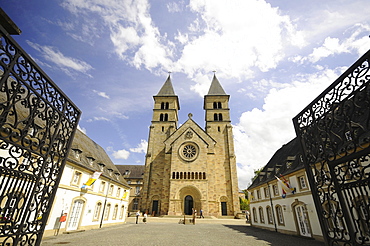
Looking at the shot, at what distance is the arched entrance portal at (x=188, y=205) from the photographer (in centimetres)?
3169

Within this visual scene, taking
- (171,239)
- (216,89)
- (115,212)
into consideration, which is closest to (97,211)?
(115,212)

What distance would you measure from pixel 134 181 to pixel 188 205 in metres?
19.2

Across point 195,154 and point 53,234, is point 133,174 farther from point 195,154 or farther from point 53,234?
point 53,234

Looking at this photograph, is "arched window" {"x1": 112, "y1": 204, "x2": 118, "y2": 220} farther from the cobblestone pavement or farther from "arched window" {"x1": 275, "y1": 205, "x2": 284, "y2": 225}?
"arched window" {"x1": 275, "y1": 205, "x2": 284, "y2": 225}

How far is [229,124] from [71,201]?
3112cm

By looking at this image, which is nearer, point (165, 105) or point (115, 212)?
point (115, 212)

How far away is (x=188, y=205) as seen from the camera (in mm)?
32062

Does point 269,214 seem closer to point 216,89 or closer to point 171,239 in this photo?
point 171,239

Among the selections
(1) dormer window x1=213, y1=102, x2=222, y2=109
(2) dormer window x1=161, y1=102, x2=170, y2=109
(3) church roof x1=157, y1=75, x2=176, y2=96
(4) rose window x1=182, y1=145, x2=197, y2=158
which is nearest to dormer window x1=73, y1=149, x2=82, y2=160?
(4) rose window x1=182, y1=145, x2=197, y2=158

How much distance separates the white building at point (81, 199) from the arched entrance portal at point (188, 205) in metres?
12.5

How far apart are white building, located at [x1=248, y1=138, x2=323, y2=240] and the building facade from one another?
2887 centimetres

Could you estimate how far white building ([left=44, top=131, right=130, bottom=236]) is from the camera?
13.5 metres

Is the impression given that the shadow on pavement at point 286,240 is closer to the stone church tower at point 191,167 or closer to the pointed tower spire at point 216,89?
the stone church tower at point 191,167

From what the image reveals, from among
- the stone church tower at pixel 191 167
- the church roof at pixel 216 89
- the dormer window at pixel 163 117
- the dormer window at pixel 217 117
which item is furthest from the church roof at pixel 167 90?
the dormer window at pixel 217 117
